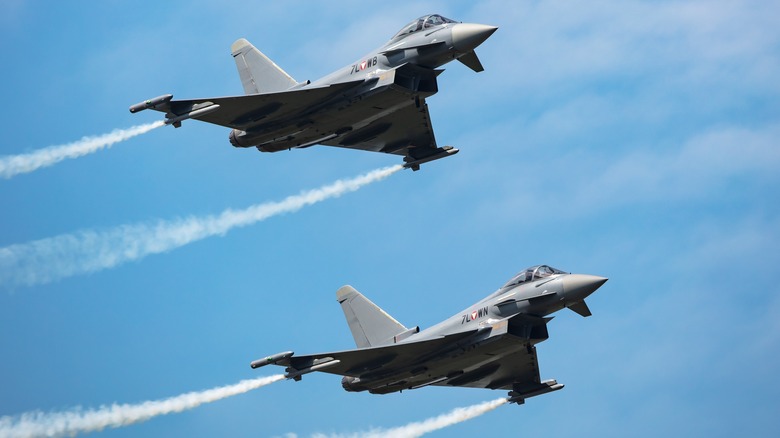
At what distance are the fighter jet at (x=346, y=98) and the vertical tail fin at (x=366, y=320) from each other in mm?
7369

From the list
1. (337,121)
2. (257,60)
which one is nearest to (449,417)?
(337,121)

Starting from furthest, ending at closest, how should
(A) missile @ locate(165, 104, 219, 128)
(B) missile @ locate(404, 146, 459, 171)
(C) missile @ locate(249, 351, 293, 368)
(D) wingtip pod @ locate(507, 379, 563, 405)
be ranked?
1. (B) missile @ locate(404, 146, 459, 171)
2. (D) wingtip pod @ locate(507, 379, 563, 405)
3. (A) missile @ locate(165, 104, 219, 128)
4. (C) missile @ locate(249, 351, 293, 368)

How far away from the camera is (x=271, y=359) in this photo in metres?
53.4

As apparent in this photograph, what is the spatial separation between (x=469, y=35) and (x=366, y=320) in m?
14.1

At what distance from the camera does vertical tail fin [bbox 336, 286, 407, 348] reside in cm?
6175

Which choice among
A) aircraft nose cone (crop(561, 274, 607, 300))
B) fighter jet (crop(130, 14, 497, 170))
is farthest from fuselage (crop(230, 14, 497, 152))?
aircraft nose cone (crop(561, 274, 607, 300))

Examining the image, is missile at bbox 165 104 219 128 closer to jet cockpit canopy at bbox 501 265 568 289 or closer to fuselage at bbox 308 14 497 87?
fuselage at bbox 308 14 497 87

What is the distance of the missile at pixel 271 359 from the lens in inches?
2076

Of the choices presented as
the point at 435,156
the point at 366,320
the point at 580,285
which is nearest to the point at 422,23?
the point at 435,156

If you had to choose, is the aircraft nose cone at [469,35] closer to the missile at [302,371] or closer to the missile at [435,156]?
the missile at [435,156]

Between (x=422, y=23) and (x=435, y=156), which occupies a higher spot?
(x=422, y=23)

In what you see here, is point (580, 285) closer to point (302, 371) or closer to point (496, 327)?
point (496, 327)

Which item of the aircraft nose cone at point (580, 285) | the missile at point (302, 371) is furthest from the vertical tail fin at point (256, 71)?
the aircraft nose cone at point (580, 285)

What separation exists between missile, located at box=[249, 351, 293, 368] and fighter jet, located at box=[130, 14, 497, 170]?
10.3 meters
